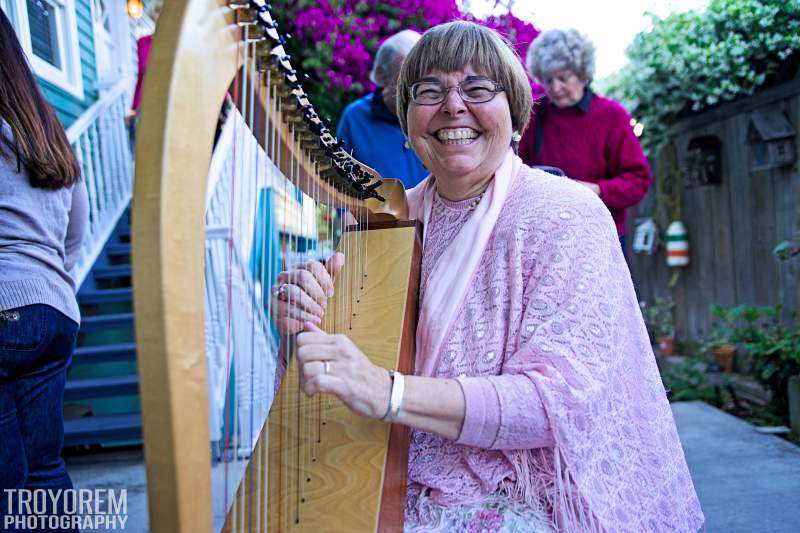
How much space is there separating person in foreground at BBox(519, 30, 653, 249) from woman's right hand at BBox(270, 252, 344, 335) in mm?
1759

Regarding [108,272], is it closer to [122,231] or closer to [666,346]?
[122,231]

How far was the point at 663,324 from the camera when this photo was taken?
257 inches

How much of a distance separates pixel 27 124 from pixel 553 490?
1.51 meters

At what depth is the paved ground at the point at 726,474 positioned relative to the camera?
Answer: 2.44 m

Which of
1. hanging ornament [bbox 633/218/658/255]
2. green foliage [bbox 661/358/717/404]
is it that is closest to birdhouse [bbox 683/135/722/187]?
hanging ornament [bbox 633/218/658/255]

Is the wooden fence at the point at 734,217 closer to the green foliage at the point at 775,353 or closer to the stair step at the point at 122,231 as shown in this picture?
the green foliage at the point at 775,353

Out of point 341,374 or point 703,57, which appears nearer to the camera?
point 341,374

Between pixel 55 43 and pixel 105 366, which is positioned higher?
pixel 55 43

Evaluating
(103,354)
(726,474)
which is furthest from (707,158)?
(103,354)

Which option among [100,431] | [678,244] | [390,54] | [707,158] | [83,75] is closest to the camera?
[390,54]

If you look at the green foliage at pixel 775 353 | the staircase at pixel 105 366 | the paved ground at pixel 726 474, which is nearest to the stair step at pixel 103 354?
the staircase at pixel 105 366

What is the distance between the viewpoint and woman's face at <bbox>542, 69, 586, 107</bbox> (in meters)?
2.90

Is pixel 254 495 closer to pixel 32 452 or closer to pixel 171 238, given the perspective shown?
pixel 171 238

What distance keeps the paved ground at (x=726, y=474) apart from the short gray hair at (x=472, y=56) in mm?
1780
